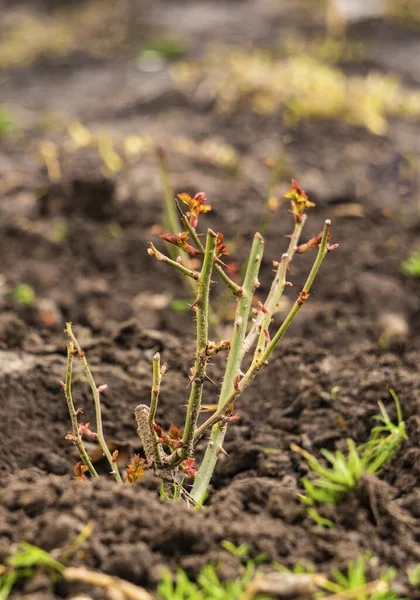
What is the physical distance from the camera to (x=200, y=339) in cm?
171

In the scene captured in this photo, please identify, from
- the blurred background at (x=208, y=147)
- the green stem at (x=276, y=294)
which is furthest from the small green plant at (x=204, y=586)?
the blurred background at (x=208, y=147)

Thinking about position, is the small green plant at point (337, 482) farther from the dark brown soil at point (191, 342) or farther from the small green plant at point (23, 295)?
the small green plant at point (23, 295)

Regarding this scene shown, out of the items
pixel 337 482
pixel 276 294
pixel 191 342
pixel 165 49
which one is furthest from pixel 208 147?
pixel 165 49

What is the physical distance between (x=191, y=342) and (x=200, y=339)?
129cm

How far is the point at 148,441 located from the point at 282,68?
6.12m

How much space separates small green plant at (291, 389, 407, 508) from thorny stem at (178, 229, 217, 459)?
12.1 inches

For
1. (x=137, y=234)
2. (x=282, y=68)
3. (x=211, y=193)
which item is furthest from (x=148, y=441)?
(x=282, y=68)

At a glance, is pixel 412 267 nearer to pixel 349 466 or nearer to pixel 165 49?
pixel 349 466

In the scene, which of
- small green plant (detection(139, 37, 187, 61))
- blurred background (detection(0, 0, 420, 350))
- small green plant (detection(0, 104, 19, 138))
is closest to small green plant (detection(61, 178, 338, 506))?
blurred background (detection(0, 0, 420, 350))

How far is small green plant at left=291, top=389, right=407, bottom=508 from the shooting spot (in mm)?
1687

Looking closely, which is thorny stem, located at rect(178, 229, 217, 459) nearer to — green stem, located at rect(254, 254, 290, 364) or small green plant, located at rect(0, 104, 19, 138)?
green stem, located at rect(254, 254, 290, 364)

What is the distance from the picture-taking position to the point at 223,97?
639cm

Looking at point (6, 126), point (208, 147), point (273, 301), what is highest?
point (273, 301)

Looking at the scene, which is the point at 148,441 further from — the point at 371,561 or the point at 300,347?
the point at 300,347
